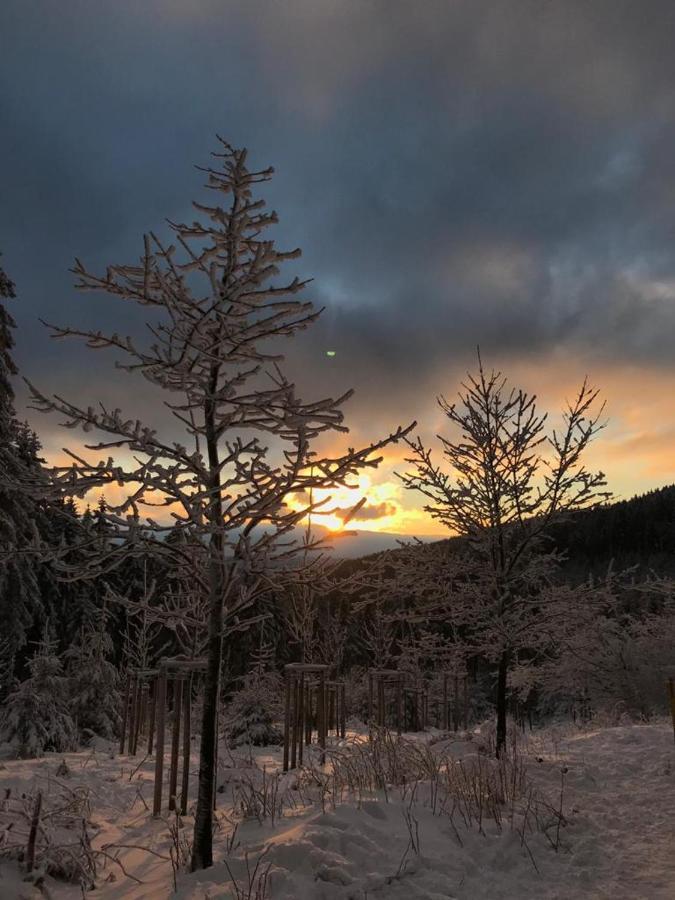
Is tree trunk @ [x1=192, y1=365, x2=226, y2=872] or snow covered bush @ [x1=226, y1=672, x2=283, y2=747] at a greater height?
tree trunk @ [x1=192, y1=365, x2=226, y2=872]

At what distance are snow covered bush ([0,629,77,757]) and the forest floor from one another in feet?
30.9

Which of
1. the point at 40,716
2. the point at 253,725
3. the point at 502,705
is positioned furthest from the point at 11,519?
the point at 502,705

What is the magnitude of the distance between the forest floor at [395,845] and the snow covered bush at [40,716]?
941cm

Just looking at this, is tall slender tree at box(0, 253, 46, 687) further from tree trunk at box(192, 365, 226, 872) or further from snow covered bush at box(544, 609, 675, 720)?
snow covered bush at box(544, 609, 675, 720)

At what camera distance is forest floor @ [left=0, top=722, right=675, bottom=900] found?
4.31 m

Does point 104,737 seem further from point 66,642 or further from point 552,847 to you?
point 552,847

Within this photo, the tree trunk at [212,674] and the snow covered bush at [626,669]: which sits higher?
the tree trunk at [212,674]

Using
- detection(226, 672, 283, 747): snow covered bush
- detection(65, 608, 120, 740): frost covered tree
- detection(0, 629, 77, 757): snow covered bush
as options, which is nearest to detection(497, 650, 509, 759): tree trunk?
detection(226, 672, 283, 747): snow covered bush

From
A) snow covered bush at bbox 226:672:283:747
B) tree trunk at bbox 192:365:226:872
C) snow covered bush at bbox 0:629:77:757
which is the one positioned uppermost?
tree trunk at bbox 192:365:226:872

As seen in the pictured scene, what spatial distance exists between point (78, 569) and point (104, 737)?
18861 mm

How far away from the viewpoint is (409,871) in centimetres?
446

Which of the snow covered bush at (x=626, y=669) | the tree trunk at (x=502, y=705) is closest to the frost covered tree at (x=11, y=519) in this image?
the tree trunk at (x=502, y=705)

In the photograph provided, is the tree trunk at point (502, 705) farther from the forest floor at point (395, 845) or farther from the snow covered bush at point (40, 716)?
the snow covered bush at point (40, 716)

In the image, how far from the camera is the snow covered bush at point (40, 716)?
607 inches
